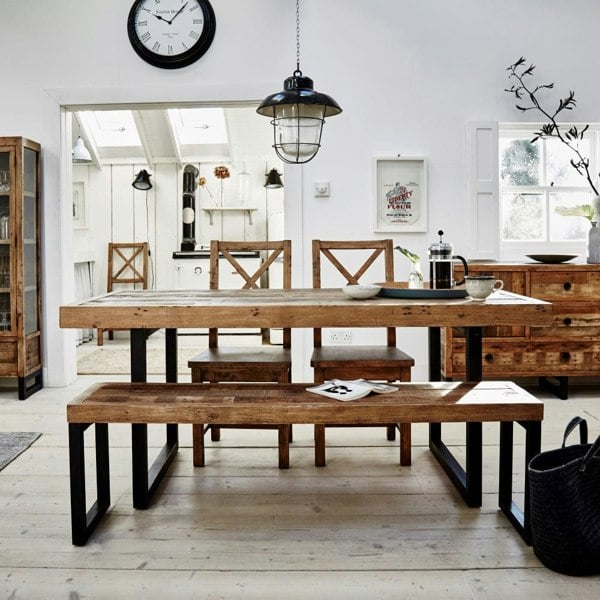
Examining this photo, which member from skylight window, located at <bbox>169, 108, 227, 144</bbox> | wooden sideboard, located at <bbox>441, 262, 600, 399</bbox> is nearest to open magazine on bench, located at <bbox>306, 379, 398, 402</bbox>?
wooden sideboard, located at <bbox>441, 262, 600, 399</bbox>

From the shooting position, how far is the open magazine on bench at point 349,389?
6.95ft

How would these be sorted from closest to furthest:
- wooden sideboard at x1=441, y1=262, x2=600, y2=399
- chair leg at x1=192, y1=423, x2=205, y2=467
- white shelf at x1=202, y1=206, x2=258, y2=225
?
chair leg at x1=192, y1=423, x2=205, y2=467 < wooden sideboard at x1=441, y1=262, x2=600, y2=399 < white shelf at x1=202, y1=206, x2=258, y2=225

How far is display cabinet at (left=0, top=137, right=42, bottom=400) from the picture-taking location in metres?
4.07

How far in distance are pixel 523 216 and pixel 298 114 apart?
2856mm

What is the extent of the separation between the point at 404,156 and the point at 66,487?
9.29ft

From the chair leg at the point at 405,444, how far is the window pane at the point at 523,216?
7.51ft

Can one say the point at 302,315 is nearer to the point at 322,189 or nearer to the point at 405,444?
the point at 405,444

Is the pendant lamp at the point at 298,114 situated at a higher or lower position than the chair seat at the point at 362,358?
higher

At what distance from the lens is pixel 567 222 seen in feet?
15.0

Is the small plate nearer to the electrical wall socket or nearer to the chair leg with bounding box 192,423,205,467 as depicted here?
the electrical wall socket

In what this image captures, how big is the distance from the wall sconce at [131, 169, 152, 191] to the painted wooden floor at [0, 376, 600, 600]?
4635 mm

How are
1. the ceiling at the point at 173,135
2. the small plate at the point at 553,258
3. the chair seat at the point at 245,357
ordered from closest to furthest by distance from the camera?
the chair seat at the point at 245,357 → the small plate at the point at 553,258 → the ceiling at the point at 173,135

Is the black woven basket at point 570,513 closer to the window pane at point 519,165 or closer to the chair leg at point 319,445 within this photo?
the chair leg at point 319,445

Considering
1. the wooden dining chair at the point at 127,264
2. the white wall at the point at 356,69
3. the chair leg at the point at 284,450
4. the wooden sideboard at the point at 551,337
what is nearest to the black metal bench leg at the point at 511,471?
the chair leg at the point at 284,450
